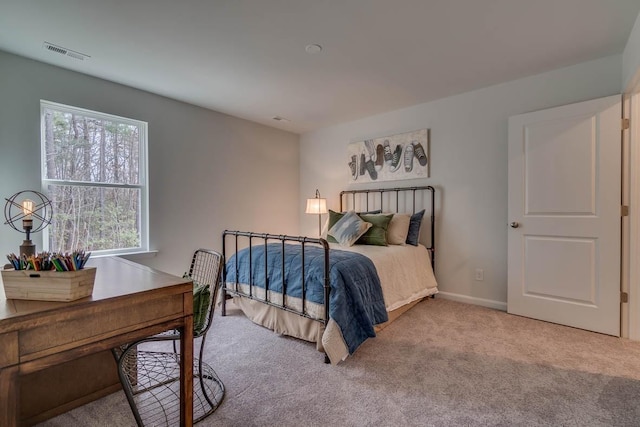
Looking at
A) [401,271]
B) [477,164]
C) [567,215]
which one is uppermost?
[477,164]

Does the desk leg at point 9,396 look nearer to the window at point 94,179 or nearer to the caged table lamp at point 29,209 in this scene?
the caged table lamp at point 29,209

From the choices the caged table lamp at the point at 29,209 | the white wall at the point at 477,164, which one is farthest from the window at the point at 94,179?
the white wall at the point at 477,164

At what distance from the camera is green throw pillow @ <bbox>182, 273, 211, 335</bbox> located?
161cm

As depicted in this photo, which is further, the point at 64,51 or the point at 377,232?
the point at 377,232

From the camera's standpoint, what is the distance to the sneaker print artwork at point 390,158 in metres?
3.66

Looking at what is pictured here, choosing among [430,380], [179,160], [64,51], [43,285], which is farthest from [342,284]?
[64,51]

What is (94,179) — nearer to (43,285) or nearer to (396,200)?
(43,285)

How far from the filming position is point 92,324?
97 centimetres

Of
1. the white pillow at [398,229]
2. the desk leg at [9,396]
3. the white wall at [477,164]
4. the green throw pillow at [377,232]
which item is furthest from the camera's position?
the white pillow at [398,229]

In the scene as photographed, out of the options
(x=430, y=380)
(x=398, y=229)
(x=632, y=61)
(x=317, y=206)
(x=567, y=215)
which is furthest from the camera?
(x=317, y=206)

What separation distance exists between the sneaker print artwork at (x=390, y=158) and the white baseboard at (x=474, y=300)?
1.44 m

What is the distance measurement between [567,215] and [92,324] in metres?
3.44

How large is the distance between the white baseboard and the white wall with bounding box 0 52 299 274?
2459 mm

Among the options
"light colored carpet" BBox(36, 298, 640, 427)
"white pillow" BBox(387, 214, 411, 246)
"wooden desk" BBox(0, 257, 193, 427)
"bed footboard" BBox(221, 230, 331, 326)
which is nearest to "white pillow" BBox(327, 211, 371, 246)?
"white pillow" BBox(387, 214, 411, 246)
